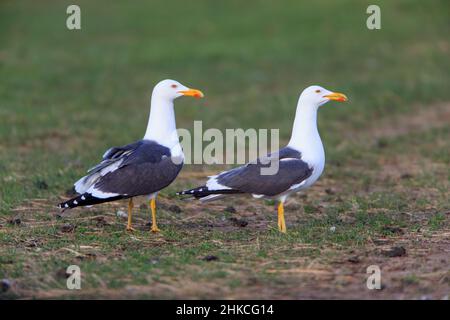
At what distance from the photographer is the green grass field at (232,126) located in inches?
257

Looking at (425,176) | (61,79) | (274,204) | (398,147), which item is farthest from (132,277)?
(61,79)

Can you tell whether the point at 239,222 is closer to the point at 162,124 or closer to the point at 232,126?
the point at 162,124

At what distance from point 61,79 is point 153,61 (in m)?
2.65

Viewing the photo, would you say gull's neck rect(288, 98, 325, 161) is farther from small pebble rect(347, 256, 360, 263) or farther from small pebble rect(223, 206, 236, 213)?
small pebble rect(347, 256, 360, 263)

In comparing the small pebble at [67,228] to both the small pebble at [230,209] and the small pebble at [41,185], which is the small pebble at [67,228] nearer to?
the small pebble at [41,185]

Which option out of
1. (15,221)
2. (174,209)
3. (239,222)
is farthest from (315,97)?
(15,221)

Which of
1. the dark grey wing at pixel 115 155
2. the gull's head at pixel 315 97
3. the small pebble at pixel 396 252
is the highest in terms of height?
the gull's head at pixel 315 97

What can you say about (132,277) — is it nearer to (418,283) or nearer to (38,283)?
(38,283)

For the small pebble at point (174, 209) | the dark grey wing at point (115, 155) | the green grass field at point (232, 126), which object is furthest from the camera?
the small pebble at point (174, 209)

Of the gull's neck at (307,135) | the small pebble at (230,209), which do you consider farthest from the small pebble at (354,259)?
the small pebble at (230,209)

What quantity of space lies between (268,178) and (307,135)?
2.08 ft

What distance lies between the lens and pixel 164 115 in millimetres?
8453

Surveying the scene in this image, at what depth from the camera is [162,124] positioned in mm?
8414

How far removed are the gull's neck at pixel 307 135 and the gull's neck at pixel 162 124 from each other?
1.18 meters
